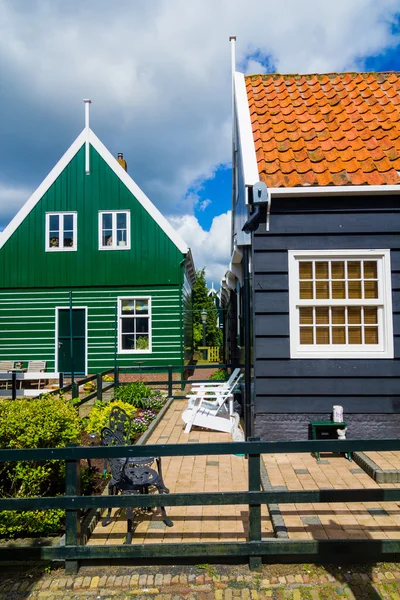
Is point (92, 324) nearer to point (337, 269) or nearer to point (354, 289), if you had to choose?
point (337, 269)

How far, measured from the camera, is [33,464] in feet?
13.2

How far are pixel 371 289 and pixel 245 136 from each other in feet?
10.9

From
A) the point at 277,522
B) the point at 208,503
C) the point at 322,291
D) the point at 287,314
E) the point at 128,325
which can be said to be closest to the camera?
the point at 208,503

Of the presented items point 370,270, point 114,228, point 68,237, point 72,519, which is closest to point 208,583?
point 72,519

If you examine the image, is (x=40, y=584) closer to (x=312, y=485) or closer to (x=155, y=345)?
(x=312, y=485)

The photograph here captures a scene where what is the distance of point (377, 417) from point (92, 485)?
420 cm

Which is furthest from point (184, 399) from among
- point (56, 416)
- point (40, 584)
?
point (40, 584)

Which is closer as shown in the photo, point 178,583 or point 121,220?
point 178,583

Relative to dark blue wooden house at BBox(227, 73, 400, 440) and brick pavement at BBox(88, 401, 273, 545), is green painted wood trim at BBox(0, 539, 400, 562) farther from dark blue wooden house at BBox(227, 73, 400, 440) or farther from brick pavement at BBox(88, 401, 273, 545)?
dark blue wooden house at BBox(227, 73, 400, 440)

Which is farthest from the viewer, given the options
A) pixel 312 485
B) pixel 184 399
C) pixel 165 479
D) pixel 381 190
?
pixel 184 399

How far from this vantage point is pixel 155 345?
13.6 meters

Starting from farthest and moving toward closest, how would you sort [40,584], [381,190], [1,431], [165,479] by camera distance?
[381,190]
[165,479]
[1,431]
[40,584]

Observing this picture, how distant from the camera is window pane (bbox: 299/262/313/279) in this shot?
20.1 ft

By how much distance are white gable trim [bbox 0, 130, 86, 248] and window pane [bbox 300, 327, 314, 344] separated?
11636mm
